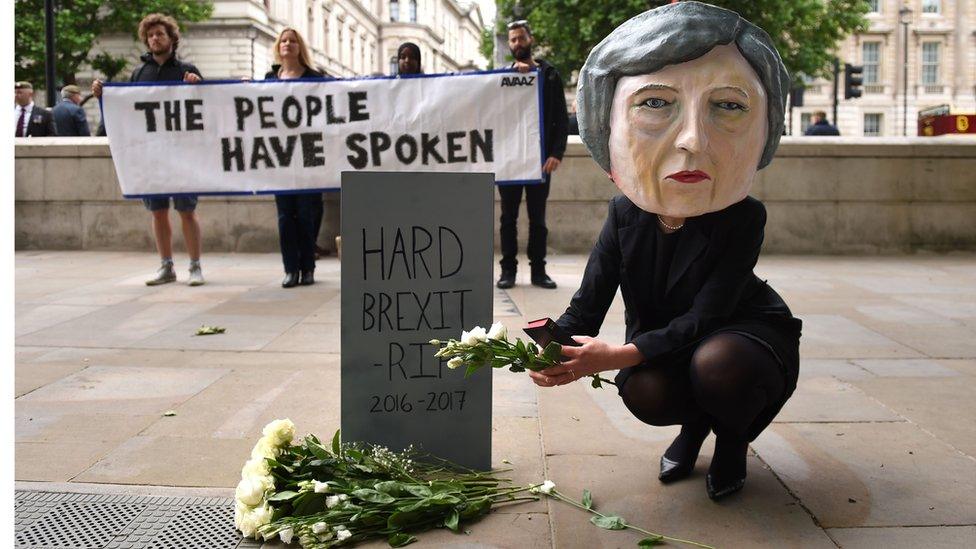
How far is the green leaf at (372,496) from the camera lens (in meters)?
2.76

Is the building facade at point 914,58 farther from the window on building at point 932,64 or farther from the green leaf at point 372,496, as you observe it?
the green leaf at point 372,496

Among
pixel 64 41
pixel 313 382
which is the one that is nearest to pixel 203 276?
pixel 313 382

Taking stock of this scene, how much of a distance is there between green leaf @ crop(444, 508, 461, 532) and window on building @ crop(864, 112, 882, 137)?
58.4 meters

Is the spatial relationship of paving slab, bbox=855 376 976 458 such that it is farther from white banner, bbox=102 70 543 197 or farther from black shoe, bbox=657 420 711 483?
white banner, bbox=102 70 543 197

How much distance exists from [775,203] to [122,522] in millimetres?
8763

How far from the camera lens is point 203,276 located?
8453mm

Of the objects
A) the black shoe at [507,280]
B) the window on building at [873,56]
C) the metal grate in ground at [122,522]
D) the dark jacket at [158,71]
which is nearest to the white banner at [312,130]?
the dark jacket at [158,71]

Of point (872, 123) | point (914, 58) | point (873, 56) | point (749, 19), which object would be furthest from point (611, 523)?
point (914, 58)

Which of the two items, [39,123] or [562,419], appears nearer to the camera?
[562,419]

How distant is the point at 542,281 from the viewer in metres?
7.77

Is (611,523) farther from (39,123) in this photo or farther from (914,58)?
(914,58)

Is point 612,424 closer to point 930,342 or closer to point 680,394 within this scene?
point 680,394

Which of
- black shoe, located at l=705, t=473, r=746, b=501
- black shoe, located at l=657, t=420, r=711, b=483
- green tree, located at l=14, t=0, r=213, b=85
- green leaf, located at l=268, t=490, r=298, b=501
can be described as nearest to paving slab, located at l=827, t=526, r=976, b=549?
black shoe, located at l=705, t=473, r=746, b=501

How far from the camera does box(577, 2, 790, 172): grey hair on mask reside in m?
2.57
